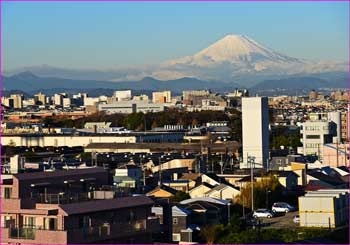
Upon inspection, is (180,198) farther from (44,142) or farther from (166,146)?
(44,142)

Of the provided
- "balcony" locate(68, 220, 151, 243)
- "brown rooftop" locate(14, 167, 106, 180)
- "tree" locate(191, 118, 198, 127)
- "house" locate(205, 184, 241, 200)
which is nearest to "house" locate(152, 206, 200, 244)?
"house" locate(205, 184, 241, 200)

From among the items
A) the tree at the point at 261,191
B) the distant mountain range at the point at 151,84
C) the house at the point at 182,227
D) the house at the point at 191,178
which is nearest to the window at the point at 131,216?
the house at the point at 182,227

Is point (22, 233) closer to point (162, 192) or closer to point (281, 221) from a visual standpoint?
point (281, 221)

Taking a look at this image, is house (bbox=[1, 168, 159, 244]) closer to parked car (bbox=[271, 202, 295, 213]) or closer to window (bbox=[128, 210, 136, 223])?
window (bbox=[128, 210, 136, 223])

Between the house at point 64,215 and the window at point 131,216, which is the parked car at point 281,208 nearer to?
the house at point 64,215

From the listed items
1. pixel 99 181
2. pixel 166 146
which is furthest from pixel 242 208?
pixel 166 146
